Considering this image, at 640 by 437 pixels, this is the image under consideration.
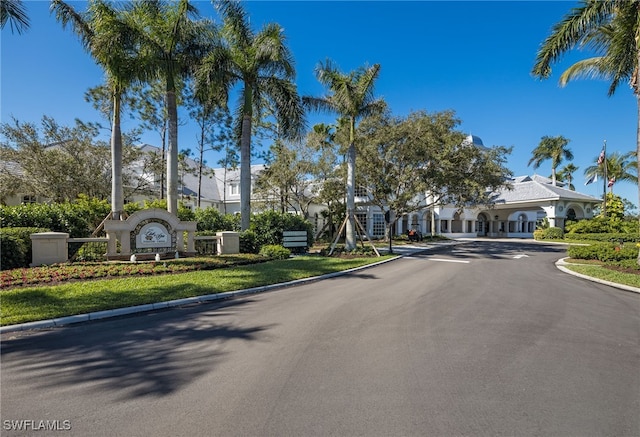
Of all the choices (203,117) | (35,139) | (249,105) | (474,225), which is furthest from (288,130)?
(474,225)

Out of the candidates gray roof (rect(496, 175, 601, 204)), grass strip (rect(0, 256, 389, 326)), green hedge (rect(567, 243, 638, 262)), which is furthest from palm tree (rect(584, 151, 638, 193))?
grass strip (rect(0, 256, 389, 326))

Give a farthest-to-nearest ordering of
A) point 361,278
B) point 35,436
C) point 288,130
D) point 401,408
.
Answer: point 288,130, point 361,278, point 401,408, point 35,436

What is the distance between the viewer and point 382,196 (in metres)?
22.8

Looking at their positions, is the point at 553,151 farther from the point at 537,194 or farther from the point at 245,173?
the point at 245,173

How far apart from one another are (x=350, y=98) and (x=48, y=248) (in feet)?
47.3

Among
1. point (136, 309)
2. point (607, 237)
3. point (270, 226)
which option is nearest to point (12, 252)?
point (136, 309)

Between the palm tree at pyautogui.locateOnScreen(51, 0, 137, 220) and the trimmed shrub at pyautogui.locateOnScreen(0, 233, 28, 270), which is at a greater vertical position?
the palm tree at pyautogui.locateOnScreen(51, 0, 137, 220)

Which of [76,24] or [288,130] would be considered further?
[288,130]

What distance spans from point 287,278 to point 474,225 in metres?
40.7

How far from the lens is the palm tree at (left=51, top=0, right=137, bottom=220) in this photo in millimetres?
11836

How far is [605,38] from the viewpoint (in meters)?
13.2

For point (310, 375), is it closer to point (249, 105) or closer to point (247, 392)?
point (247, 392)

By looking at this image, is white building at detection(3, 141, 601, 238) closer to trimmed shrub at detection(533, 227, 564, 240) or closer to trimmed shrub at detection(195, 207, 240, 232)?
trimmed shrub at detection(533, 227, 564, 240)

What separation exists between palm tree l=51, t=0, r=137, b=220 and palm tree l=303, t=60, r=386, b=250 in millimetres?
8413
